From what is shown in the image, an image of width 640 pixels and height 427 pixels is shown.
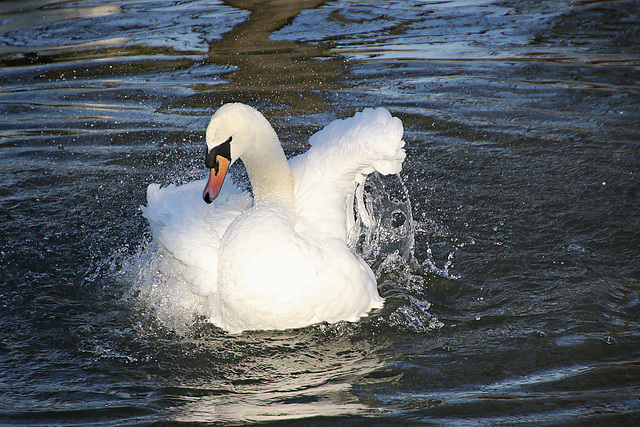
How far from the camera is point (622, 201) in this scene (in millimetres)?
6246

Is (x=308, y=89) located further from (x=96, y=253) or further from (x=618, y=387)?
(x=618, y=387)

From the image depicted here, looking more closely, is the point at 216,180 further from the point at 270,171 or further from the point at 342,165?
the point at 342,165

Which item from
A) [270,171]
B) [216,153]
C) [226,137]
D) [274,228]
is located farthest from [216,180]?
[270,171]

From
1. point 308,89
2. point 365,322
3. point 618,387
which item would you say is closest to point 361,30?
point 308,89

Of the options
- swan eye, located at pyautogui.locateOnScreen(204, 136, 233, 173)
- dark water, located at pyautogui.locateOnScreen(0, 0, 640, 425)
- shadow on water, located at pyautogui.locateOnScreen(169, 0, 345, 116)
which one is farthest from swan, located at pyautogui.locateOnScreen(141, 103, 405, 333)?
shadow on water, located at pyautogui.locateOnScreen(169, 0, 345, 116)

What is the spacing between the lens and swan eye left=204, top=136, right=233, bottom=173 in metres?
4.23

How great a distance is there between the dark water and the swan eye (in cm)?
114

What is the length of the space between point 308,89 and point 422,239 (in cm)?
456

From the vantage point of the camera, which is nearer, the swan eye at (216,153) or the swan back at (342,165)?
the swan eye at (216,153)

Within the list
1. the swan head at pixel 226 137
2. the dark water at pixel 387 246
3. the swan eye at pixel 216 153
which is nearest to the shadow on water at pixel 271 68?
the dark water at pixel 387 246

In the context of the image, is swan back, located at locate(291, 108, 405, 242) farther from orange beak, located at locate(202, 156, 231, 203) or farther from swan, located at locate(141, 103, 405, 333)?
orange beak, located at locate(202, 156, 231, 203)

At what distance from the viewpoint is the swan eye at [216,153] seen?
423 cm

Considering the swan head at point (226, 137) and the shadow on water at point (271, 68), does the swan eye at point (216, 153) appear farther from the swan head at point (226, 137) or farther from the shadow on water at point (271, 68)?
the shadow on water at point (271, 68)

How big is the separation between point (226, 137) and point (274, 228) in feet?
2.10
